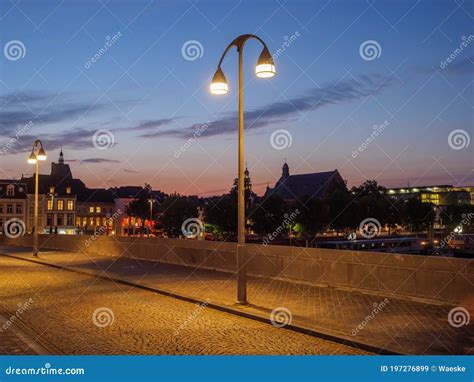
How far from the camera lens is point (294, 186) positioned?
152 metres

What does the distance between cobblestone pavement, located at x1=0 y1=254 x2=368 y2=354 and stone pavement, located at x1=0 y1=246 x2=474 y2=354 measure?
24.5 inches

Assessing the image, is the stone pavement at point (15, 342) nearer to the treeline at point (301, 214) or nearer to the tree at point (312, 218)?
the treeline at point (301, 214)

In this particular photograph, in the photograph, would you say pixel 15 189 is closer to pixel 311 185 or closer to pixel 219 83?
pixel 311 185

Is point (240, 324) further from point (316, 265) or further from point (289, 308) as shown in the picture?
point (316, 265)

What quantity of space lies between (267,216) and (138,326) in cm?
9105

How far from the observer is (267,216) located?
10162cm

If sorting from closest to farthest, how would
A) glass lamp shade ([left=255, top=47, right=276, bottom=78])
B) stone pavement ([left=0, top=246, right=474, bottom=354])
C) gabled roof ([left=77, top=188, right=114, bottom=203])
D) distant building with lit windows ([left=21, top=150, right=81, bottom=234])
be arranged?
stone pavement ([left=0, top=246, right=474, bottom=354]) < glass lamp shade ([left=255, top=47, right=276, bottom=78]) < distant building with lit windows ([left=21, top=150, right=81, bottom=234]) < gabled roof ([left=77, top=188, right=114, bottom=203])

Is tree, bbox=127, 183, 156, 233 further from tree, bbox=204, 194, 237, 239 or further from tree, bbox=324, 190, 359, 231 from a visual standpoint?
tree, bbox=324, 190, 359, 231

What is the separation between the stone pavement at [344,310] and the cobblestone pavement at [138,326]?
0.62 m

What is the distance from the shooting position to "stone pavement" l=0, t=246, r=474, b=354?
9078mm

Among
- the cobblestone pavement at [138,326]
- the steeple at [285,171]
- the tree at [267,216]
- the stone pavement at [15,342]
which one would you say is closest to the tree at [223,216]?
the tree at [267,216]

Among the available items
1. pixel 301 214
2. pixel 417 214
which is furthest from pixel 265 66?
Result: pixel 417 214

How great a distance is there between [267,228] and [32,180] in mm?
43071

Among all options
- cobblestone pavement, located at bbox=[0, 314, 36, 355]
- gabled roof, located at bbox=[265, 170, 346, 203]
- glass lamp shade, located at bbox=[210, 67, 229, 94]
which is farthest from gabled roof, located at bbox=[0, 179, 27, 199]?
cobblestone pavement, located at bbox=[0, 314, 36, 355]
